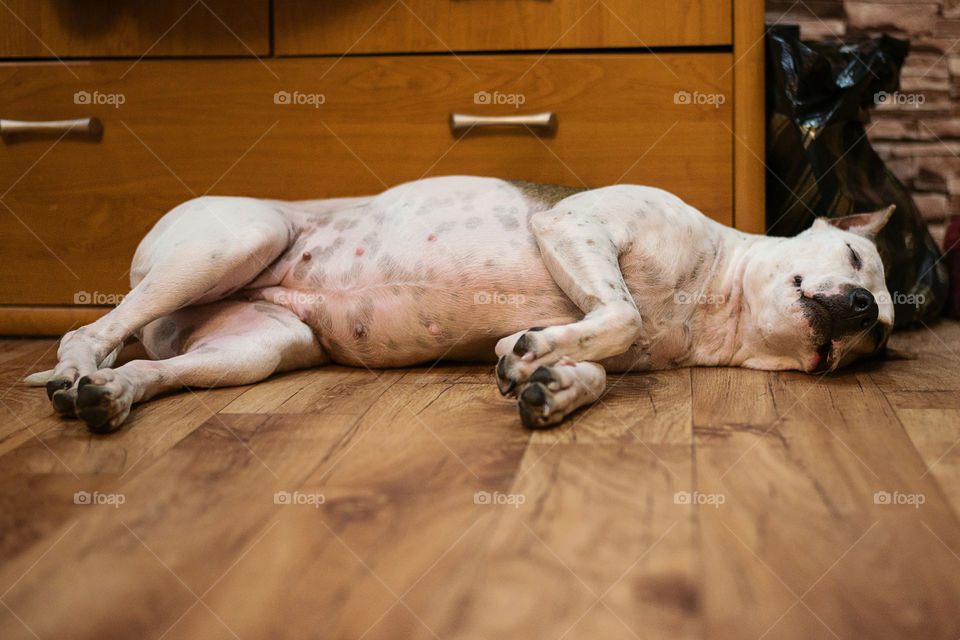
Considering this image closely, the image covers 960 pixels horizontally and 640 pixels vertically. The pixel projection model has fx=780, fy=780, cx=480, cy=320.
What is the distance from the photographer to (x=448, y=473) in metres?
1.36

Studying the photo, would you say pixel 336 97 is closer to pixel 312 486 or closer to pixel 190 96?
pixel 190 96

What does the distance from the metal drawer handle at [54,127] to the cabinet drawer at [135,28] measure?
8.4 inches

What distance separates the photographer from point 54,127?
2.52m

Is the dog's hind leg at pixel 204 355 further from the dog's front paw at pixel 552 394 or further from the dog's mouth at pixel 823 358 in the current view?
the dog's mouth at pixel 823 358

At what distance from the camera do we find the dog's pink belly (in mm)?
1938

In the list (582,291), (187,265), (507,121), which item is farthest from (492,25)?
(187,265)

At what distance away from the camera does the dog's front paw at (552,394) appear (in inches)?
59.6

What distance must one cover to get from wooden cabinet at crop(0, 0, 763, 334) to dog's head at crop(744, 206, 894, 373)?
0.47 m

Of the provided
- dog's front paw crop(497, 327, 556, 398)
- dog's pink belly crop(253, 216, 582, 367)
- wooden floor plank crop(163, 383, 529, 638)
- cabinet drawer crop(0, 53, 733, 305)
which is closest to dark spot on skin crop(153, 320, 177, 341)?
dog's pink belly crop(253, 216, 582, 367)

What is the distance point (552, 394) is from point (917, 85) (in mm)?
2393

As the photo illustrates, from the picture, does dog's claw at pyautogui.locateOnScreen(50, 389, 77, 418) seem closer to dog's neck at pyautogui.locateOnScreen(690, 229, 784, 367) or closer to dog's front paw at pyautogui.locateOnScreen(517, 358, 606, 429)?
dog's front paw at pyautogui.locateOnScreen(517, 358, 606, 429)

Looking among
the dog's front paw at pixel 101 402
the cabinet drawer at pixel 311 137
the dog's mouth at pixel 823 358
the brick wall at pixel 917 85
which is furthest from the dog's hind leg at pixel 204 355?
the brick wall at pixel 917 85

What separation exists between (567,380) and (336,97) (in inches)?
54.2

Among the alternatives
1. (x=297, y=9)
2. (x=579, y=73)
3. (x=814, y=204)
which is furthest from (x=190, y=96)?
(x=814, y=204)
